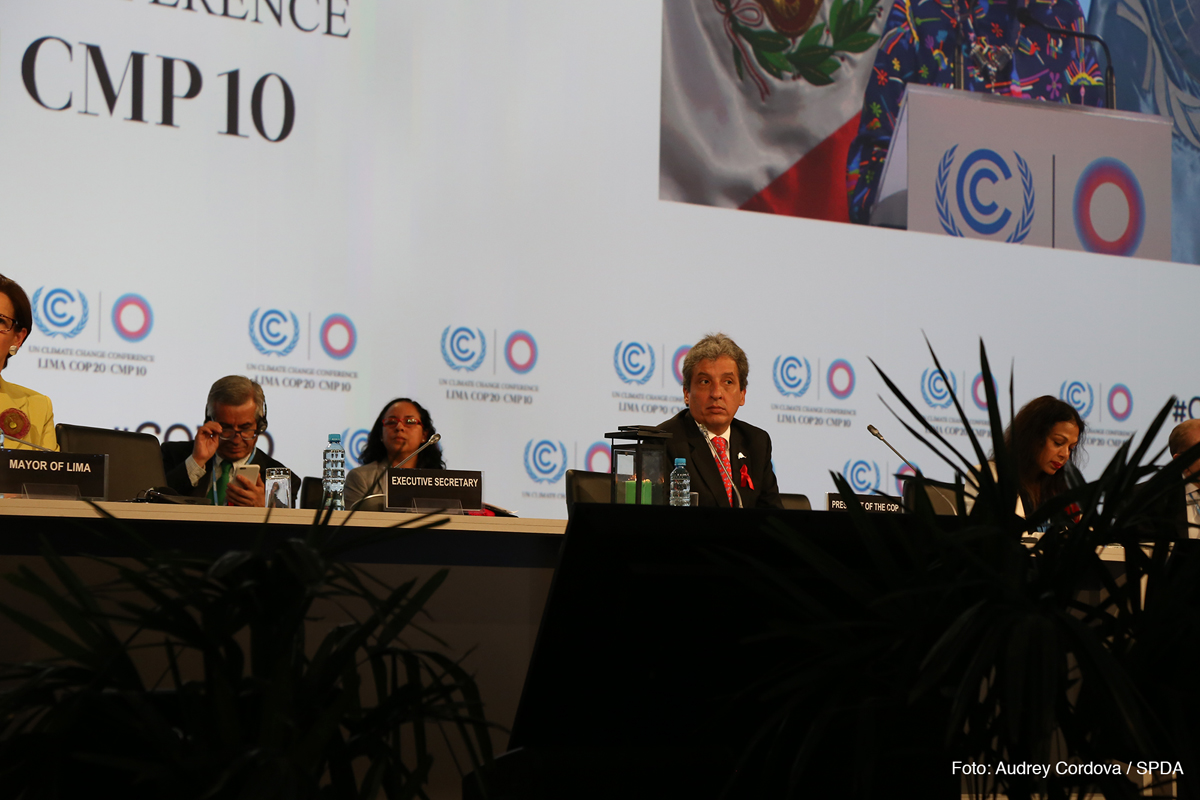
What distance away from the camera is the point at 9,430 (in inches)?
103

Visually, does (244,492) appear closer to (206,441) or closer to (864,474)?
(206,441)

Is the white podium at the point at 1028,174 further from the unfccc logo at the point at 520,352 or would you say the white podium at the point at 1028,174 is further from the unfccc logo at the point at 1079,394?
the unfccc logo at the point at 520,352

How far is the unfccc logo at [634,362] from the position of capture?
413cm

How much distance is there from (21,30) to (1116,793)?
3465 millimetres

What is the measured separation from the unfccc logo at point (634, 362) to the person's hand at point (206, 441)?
156 centimetres

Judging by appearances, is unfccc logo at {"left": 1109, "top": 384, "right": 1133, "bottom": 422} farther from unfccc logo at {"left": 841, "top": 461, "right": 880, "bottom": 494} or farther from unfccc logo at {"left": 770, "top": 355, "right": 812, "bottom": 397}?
unfccc logo at {"left": 770, "top": 355, "right": 812, "bottom": 397}

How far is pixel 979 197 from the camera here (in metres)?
4.73

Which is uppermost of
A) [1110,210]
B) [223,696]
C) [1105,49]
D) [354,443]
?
[1105,49]

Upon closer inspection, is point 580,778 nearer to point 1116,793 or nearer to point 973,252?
point 1116,793

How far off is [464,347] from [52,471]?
1.75 metres

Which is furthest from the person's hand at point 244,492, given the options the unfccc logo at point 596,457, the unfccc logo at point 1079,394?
the unfccc logo at point 1079,394

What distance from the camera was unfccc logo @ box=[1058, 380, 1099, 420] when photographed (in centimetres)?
475

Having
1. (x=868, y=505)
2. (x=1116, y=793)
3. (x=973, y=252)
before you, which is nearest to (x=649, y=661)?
(x=1116, y=793)

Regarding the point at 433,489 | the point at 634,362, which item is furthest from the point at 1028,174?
the point at 433,489
